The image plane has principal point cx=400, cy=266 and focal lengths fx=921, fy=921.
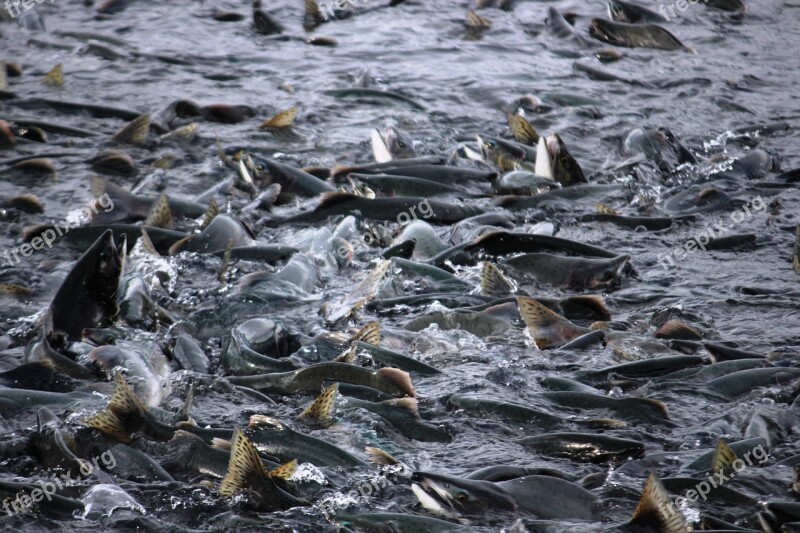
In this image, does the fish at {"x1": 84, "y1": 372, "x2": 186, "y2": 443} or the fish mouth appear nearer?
the fish at {"x1": 84, "y1": 372, "x2": 186, "y2": 443}

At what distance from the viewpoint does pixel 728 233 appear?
257 inches

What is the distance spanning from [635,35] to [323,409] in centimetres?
829

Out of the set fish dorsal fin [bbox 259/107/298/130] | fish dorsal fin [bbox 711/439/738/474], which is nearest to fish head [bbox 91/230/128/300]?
fish dorsal fin [bbox 711/439/738/474]

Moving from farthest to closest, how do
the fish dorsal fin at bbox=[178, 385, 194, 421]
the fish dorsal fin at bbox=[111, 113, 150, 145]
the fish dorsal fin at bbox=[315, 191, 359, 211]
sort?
the fish dorsal fin at bbox=[111, 113, 150, 145] → the fish dorsal fin at bbox=[315, 191, 359, 211] → the fish dorsal fin at bbox=[178, 385, 194, 421]

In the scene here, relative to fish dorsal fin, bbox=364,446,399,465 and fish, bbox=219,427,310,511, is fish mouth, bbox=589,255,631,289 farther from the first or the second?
fish, bbox=219,427,310,511

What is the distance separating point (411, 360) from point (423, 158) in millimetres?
2869

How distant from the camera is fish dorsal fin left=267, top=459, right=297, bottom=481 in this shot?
3.67 metres

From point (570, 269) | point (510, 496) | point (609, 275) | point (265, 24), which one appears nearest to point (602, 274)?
point (609, 275)

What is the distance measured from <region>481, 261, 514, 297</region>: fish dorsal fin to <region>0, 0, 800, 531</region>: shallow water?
395 millimetres

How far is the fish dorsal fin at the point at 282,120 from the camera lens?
822 centimetres

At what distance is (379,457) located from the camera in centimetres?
388

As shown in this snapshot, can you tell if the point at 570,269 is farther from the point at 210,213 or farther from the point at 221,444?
the point at 221,444

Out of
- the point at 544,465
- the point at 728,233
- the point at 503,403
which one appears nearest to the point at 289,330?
the point at 503,403

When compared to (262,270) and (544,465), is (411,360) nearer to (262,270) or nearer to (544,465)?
(544,465)
